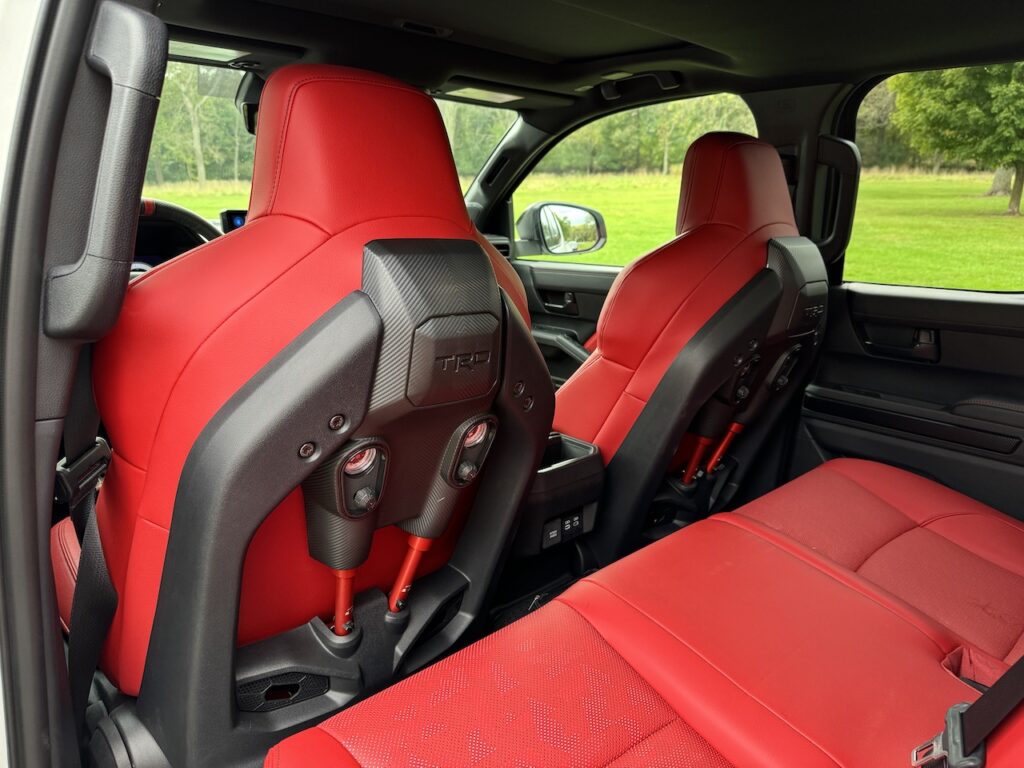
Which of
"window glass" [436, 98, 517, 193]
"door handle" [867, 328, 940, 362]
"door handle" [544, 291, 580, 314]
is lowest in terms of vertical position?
"door handle" [544, 291, 580, 314]

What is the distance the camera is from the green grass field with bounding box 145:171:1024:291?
2.63 metres

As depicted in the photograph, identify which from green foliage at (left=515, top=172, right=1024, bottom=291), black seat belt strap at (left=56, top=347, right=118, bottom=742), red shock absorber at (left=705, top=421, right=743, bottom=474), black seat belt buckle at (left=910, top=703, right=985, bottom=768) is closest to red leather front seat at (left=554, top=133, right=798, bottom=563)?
red shock absorber at (left=705, top=421, right=743, bottom=474)

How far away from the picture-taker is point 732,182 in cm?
235

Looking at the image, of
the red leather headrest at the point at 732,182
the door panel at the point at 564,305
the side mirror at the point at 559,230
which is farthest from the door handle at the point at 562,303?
the red leather headrest at the point at 732,182

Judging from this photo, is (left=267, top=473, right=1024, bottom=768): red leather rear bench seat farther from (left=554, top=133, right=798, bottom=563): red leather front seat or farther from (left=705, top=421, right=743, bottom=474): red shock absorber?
(left=705, top=421, right=743, bottom=474): red shock absorber

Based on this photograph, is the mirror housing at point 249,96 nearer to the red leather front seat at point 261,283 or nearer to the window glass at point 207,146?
the window glass at point 207,146

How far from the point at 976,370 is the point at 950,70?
Result: 1032mm

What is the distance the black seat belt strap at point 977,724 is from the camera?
0.97 metres

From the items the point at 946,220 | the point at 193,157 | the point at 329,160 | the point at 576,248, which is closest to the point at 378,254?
the point at 329,160

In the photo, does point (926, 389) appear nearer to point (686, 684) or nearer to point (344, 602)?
point (686, 684)

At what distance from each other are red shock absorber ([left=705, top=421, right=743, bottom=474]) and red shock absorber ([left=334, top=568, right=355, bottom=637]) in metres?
1.57

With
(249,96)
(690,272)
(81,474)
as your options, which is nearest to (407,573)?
(81,474)

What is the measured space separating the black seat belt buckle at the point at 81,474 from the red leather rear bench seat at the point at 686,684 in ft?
1.71

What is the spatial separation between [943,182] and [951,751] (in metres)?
2.33
